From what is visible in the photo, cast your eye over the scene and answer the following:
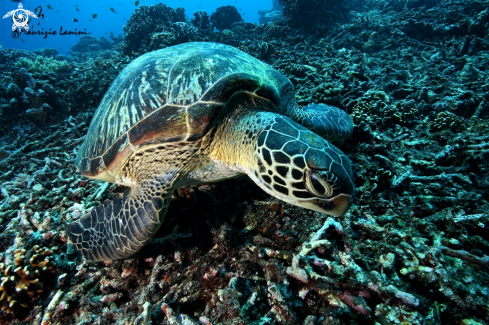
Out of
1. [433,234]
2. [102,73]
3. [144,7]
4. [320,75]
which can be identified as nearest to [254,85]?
[433,234]

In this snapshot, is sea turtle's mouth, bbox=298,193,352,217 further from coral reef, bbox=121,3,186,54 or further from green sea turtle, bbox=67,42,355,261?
coral reef, bbox=121,3,186,54

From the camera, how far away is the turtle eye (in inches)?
50.5

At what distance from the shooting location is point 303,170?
135cm

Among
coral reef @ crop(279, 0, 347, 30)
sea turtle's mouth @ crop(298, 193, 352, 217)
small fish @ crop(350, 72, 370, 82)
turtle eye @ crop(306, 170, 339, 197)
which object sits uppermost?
coral reef @ crop(279, 0, 347, 30)

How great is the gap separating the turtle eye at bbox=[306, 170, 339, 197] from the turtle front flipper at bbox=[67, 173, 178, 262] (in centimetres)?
113

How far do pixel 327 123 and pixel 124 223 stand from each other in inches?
88.9

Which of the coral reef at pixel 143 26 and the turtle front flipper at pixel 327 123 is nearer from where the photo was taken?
the turtle front flipper at pixel 327 123

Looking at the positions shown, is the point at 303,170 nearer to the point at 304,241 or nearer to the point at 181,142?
the point at 304,241

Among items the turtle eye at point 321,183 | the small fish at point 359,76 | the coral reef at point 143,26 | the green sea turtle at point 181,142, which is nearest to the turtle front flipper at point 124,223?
the green sea turtle at point 181,142

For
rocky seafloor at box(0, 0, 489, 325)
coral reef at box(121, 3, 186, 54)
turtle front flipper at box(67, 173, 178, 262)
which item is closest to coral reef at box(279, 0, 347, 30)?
coral reef at box(121, 3, 186, 54)

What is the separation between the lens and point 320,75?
462 centimetres

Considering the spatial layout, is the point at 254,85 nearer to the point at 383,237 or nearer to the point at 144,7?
the point at 383,237

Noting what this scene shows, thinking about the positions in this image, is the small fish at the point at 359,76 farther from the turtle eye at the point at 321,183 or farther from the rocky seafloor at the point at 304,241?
the turtle eye at the point at 321,183

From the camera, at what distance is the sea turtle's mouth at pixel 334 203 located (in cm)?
131
